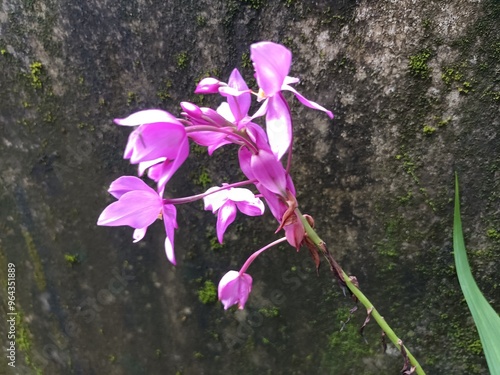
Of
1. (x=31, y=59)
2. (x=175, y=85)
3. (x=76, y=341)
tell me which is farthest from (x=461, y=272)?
(x=76, y=341)

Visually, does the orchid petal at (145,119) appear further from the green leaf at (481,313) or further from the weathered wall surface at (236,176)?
the weathered wall surface at (236,176)

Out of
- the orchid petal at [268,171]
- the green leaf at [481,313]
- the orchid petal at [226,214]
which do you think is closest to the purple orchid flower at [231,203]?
the orchid petal at [226,214]

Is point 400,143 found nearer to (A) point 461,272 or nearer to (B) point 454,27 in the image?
(B) point 454,27

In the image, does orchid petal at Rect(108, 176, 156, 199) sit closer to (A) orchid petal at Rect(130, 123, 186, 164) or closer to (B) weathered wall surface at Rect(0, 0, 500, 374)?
(A) orchid petal at Rect(130, 123, 186, 164)

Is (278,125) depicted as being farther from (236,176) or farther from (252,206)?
(236,176)

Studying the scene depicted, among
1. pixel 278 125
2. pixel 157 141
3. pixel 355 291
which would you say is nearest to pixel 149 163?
pixel 157 141

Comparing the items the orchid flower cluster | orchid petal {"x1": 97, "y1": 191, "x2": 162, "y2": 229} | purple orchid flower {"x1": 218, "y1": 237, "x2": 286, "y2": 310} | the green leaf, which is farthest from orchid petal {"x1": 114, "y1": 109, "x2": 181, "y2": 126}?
the green leaf
